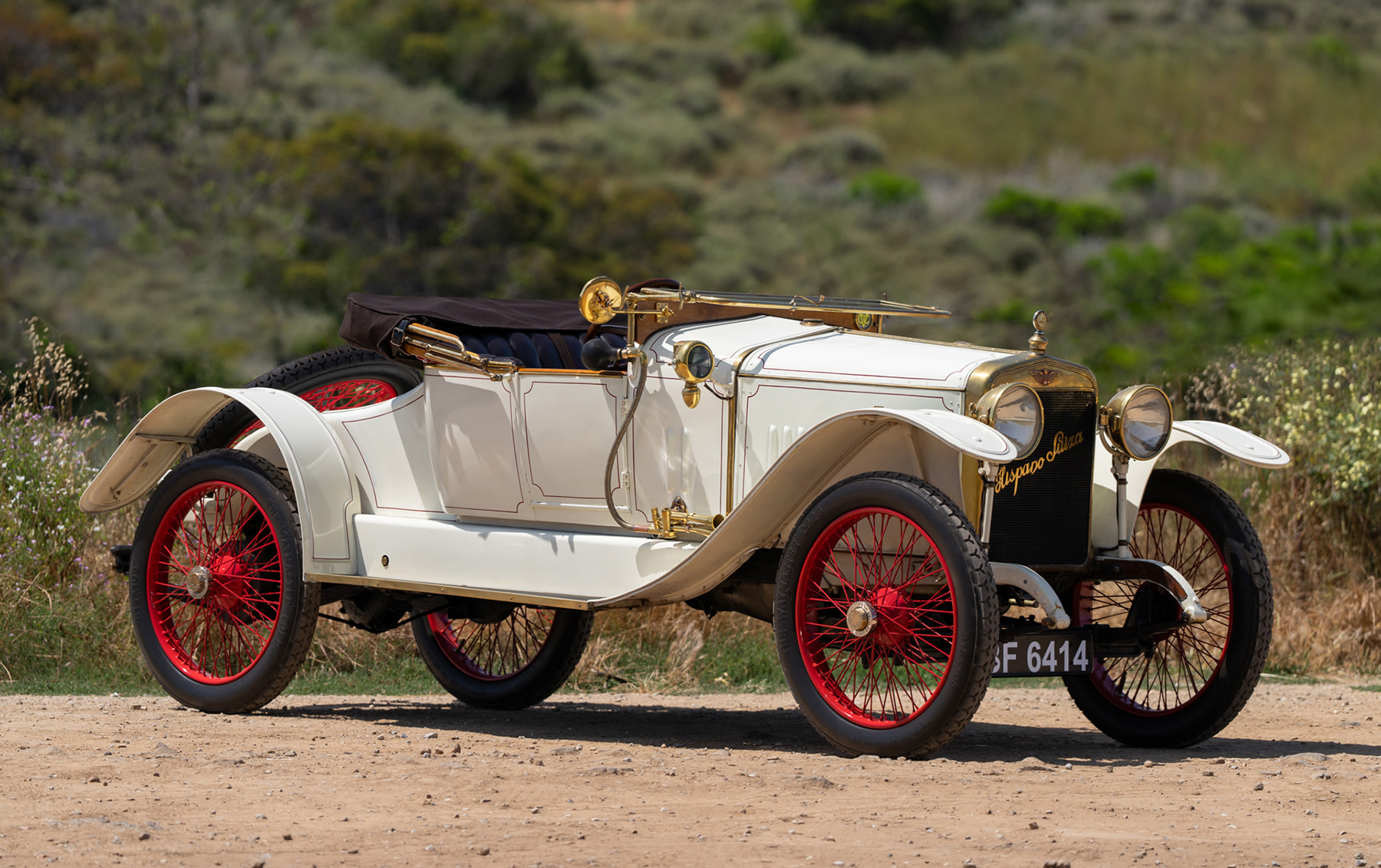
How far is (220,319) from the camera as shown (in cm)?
2648

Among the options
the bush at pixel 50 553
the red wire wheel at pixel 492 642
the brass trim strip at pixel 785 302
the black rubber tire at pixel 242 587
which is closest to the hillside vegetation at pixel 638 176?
the bush at pixel 50 553

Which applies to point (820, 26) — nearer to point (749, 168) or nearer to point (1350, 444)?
point (749, 168)

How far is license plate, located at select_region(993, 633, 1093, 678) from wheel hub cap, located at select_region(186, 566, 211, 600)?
319cm

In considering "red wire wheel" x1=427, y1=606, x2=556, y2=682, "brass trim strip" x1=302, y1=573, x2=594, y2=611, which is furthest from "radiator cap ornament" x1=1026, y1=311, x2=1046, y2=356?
"red wire wheel" x1=427, y1=606, x2=556, y2=682

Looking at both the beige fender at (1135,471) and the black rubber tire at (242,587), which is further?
the black rubber tire at (242,587)

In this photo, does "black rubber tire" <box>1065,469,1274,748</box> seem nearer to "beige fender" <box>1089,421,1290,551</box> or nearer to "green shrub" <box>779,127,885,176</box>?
"beige fender" <box>1089,421,1290,551</box>

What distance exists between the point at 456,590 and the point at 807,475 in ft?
4.93

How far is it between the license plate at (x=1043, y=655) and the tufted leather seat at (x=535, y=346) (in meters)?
2.02

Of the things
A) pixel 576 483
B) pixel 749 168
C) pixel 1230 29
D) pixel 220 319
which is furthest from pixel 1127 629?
pixel 1230 29

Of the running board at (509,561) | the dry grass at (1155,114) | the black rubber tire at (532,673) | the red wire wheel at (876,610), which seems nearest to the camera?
the red wire wheel at (876,610)

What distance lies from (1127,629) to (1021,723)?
129 cm

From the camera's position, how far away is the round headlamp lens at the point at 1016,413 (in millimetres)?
5449

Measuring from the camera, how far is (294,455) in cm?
655

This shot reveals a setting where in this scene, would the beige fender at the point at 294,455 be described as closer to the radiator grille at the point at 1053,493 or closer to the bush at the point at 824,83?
the radiator grille at the point at 1053,493
